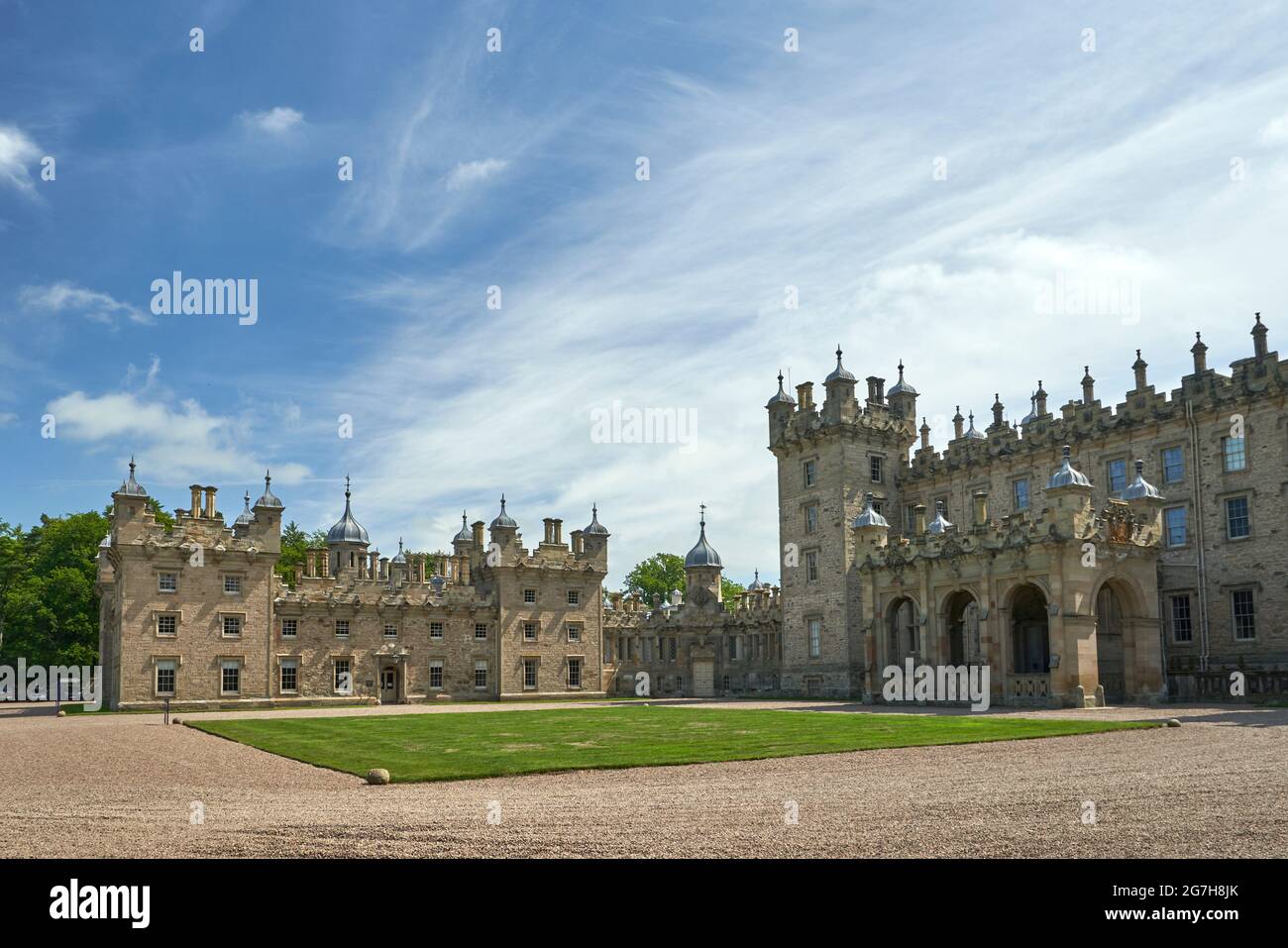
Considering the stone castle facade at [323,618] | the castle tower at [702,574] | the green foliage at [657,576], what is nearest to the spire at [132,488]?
the stone castle facade at [323,618]

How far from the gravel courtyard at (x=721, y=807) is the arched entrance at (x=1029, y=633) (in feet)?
72.4

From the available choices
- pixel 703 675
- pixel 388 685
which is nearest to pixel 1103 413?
pixel 703 675

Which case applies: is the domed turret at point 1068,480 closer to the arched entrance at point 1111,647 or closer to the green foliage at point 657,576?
the arched entrance at point 1111,647

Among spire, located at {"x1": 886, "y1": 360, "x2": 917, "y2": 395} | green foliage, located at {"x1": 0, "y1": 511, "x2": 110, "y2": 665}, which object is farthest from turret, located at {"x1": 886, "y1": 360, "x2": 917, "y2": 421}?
green foliage, located at {"x1": 0, "y1": 511, "x2": 110, "y2": 665}

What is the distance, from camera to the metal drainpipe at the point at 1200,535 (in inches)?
1563

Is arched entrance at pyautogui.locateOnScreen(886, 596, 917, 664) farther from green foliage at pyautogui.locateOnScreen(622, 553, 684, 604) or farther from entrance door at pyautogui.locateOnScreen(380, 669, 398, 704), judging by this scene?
green foliage at pyautogui.locateOnScreen(622, 553, 684, 604)

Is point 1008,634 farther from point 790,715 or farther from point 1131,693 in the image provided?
point 790,715

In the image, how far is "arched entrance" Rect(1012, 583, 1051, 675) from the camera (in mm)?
42594

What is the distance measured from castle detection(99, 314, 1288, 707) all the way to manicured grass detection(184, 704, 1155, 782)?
32.2 ft

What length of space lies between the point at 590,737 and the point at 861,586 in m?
27.6

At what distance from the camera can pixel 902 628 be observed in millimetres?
43438

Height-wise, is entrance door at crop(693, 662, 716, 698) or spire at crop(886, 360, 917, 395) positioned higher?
spire at crop(886, 360, 917, 395)

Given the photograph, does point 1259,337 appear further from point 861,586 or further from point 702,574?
point 702,574

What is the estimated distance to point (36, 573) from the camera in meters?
67.9
